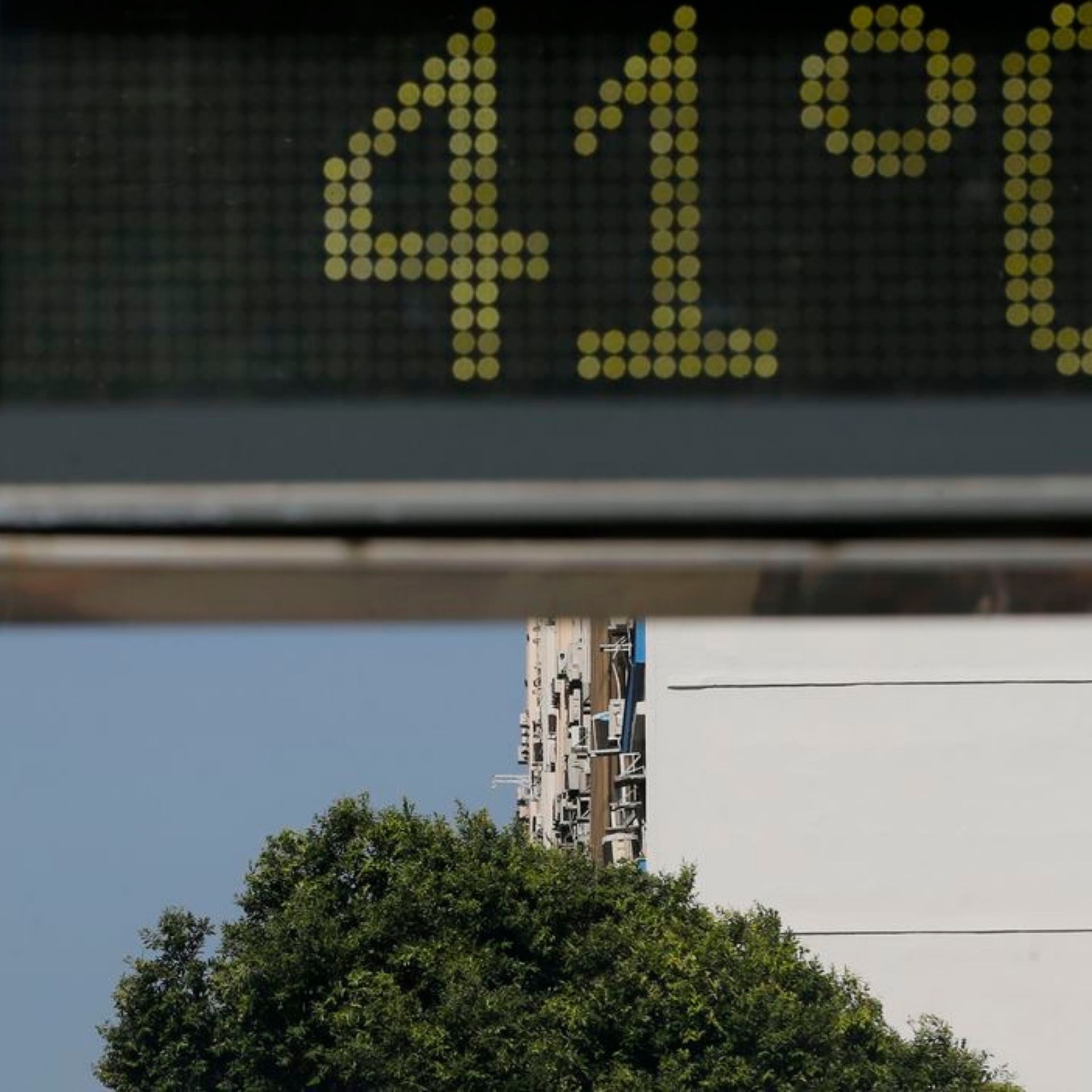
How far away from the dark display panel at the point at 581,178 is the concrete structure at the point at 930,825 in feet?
136

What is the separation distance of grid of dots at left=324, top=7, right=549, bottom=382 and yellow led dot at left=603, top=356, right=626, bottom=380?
13 cm

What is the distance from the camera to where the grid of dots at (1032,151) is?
114 inches

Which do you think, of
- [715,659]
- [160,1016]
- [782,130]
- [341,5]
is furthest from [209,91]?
[715,659]

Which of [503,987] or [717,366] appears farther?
[503,987]

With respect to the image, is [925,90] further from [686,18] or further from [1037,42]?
[686,18]

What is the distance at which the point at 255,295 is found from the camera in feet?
9.52

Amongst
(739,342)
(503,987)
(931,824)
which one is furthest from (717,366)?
(931,824)

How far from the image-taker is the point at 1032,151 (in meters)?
2.91

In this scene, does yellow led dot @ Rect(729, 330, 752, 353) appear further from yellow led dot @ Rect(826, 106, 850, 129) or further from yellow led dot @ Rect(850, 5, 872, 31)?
yellow led dot @ Rect(850, 5, 872, 31)

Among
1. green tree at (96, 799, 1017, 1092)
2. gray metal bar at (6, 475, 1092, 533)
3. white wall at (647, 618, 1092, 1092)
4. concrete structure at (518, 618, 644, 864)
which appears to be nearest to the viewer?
gray metal bar at (6, 475, 1092, 533)

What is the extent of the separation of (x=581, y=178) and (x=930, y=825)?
42.4 meters

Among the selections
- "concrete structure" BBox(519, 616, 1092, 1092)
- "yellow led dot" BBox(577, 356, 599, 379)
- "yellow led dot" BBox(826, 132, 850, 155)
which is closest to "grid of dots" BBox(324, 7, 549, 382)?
"yellow led dot" BBox(577, 356, 599, 379)

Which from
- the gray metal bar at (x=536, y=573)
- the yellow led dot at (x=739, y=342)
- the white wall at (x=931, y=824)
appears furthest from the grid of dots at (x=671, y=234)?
the white wall at (x=931, y=824)

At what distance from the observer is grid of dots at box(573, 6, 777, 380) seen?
288 centimetres
